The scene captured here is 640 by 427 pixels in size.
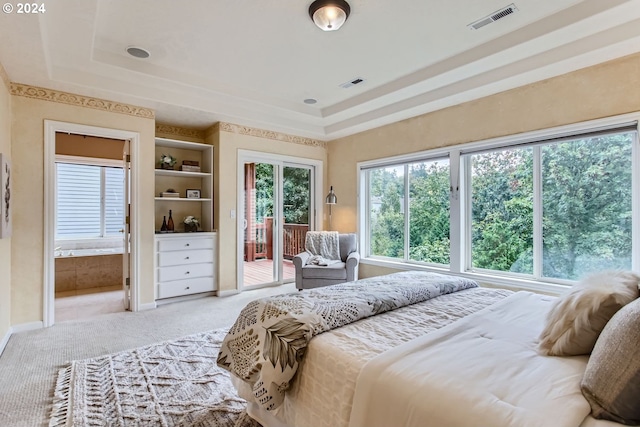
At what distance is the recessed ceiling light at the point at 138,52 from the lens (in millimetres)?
2975

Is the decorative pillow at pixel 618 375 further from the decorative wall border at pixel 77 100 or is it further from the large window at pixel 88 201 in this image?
the large window at pixel 88 201

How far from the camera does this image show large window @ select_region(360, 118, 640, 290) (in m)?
2.79

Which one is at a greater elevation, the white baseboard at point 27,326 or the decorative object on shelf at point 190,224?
the decorative object on shelf at point 190,224

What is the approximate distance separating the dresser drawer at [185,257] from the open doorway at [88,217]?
1.25 m

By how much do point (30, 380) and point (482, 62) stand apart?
4.35 meters

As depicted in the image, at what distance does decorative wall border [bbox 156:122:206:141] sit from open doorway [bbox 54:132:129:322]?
4.54 feet

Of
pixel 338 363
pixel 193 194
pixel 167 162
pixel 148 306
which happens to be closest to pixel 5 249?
pixel 148 306

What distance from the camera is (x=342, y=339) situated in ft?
4.53

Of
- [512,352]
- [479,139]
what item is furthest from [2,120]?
[479,139]

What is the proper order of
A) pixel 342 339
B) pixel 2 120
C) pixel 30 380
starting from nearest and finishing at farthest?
pixel 342 339 < pixel 30 380 < pixel 2 120

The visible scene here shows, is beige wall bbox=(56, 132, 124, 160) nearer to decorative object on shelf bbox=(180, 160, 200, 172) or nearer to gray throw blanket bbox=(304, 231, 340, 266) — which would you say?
decorative object on shelf bbox=(180, 160, 200, 172)

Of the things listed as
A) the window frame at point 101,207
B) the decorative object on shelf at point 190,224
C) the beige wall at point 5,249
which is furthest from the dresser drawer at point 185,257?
the window frame at point 101,207

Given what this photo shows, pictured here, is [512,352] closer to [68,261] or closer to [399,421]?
[399,421]

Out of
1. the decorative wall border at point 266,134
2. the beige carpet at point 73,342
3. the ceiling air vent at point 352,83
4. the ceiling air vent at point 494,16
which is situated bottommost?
the beige carpet at point 73,342
